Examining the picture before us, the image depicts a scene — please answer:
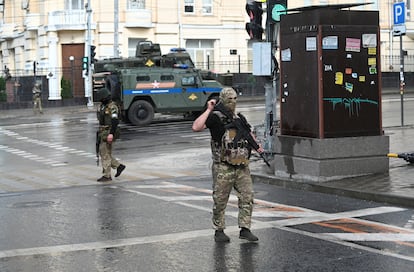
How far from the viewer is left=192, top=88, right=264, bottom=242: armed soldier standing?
7316 mm

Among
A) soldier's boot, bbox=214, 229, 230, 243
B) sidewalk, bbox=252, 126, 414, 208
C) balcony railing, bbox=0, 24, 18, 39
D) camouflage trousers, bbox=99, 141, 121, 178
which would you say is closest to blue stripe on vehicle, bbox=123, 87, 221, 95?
camouflage trousers, bbox=99, 141, 121, 178

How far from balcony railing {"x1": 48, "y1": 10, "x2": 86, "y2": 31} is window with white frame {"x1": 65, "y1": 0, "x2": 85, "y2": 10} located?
0.95m

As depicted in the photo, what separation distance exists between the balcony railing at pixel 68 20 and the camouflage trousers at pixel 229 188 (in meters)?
34.0

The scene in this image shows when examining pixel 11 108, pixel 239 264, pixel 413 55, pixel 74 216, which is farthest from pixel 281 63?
pixel 413 55

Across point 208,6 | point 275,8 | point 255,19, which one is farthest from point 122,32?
point 275,8

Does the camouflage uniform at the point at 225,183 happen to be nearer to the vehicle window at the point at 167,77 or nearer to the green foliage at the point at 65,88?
the vehicle window at the point at 167,77

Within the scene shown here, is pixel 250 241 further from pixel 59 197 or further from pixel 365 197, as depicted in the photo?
pixel 59 197

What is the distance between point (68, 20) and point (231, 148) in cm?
3457

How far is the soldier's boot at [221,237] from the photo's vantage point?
7.36m

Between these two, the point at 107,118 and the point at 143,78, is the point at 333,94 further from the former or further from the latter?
the point at 143,78

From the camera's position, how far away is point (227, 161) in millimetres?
7340

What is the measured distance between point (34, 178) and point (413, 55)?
43.0m

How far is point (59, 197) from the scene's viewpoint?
10906mm

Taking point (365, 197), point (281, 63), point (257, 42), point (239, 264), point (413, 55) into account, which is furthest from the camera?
point (413, 55)
